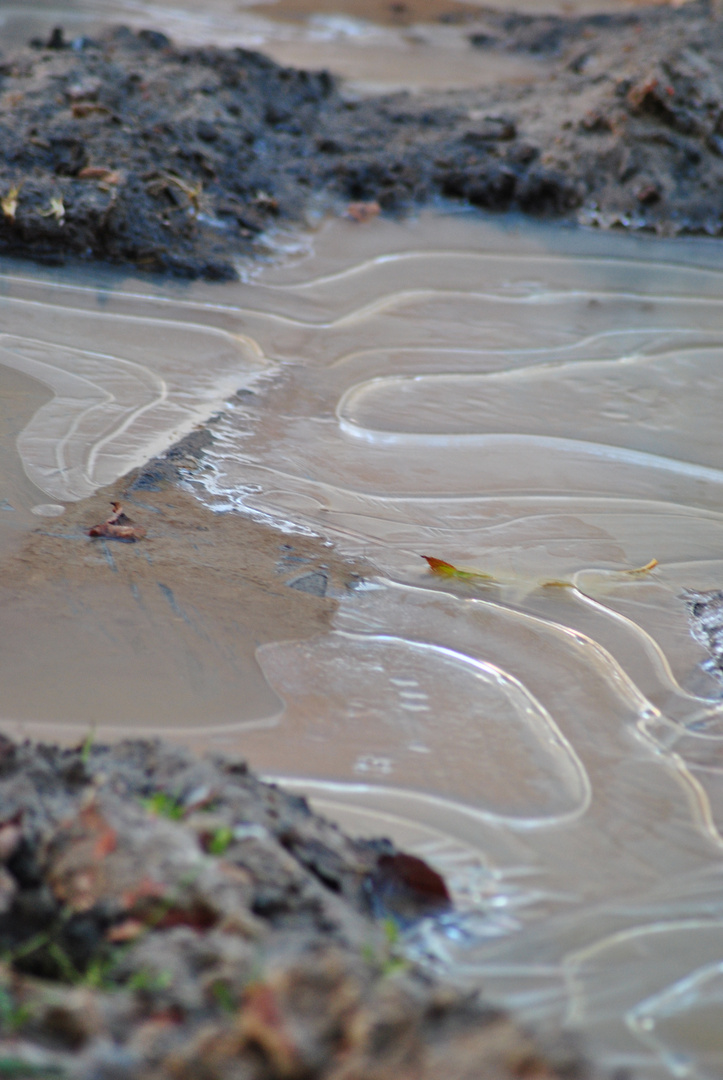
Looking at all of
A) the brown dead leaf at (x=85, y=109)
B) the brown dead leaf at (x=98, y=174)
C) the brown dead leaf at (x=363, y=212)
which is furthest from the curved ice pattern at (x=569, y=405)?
the brown dead leaf at (x=85, y=109)

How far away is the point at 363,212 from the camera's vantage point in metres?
5.06

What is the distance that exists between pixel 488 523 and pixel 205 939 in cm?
189

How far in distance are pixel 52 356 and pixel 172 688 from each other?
1928 millimetres

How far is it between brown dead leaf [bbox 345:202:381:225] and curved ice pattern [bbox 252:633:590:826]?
3.35 metres

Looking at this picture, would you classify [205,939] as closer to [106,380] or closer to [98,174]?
[106,380]

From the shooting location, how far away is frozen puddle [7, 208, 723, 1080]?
1.80 metres

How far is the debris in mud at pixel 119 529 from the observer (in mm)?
2668

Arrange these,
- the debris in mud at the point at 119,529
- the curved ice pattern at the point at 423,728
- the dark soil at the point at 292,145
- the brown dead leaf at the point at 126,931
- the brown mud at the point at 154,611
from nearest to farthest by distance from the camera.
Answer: the brown dead leaf at the point at 126,931 → the curved ice pattern at the point at 423,728 → the brown mud at the point at 154,611 → the debris in mud at the point at 119,529 → the dark soil at the point at 292,145

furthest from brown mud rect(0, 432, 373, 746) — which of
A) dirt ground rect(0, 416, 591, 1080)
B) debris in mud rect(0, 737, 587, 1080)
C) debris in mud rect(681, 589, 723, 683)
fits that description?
debris in mud rect(681, 589, 723, 683)

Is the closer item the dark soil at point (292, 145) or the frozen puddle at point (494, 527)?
the frozen puddle at point (494, 527)

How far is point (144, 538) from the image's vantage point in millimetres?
2695

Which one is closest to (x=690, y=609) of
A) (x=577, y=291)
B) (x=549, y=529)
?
(x=549, y=529)

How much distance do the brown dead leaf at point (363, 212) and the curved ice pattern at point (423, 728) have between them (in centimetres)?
335

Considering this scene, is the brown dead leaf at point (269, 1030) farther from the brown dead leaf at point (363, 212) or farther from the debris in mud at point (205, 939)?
the brown dead leaf at point (363, 212)
